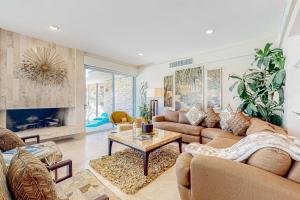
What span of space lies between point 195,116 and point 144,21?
8.42ft

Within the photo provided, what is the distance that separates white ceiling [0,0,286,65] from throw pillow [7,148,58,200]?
2307 millimetres

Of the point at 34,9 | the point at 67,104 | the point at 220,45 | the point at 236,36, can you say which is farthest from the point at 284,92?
the point at 67,104

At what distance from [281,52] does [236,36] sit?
3.08 ft

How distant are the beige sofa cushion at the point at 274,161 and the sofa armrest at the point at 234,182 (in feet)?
0.16

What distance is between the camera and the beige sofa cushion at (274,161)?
A: 1.05 m

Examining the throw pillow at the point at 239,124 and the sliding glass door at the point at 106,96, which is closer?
the throw pillow at the point at 239,124

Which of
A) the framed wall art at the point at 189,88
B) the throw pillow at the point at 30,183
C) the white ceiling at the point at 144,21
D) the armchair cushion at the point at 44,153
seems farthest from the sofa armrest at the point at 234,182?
the framed wall art at the point at 189,88

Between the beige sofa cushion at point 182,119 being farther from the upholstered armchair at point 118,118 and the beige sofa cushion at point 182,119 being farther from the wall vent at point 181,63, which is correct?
the wall vent at point 181,63

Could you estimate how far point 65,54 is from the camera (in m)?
4.11

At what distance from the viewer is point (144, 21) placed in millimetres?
2783

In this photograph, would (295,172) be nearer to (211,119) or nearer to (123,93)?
(211,119)

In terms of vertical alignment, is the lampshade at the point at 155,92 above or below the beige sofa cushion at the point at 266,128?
above

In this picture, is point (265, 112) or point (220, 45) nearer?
point (265, 112)

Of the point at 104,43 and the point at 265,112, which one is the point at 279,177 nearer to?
the point at 265,112
